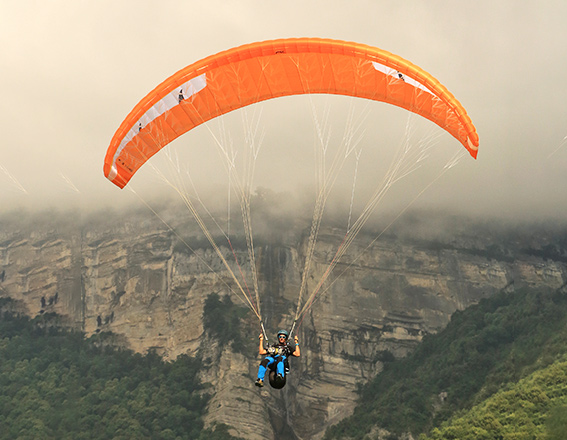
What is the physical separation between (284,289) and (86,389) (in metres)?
32.9

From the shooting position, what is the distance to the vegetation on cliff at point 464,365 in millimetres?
61312

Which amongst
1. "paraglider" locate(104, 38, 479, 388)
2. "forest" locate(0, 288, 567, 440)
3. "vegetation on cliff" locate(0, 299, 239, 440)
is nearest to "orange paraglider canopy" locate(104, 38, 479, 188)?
"paraglider" locate(104, 38, 479, 388)

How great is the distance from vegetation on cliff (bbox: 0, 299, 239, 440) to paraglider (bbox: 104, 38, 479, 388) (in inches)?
2214

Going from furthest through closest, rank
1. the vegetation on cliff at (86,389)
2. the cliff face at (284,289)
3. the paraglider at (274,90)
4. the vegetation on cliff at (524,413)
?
the cliff face at (284,289), the vegetation on cliff at (86,389), the vegetation on cliff at (524,413), the paraglider at (274,90)

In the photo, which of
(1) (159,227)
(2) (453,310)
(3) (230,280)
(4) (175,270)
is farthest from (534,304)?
(1) (159,227)

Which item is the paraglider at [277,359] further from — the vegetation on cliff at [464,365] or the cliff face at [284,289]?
the cliff face at [284,289]

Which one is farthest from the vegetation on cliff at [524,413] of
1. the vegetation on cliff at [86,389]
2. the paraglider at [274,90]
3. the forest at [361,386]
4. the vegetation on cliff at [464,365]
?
the paraglider at [274,90]

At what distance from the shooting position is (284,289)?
3551 inches

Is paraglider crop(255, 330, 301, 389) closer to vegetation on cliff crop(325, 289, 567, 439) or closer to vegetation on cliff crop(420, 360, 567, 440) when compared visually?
vegetation on cliff crop(420, 360, 567, 440)

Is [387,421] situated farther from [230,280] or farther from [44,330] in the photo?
[44,330]

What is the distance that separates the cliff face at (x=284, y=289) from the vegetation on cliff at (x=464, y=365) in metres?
4.22

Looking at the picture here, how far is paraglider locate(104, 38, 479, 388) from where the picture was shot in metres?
18.2

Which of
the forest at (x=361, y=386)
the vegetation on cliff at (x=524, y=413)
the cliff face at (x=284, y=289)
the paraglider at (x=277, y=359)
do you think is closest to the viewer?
the paraglider at (x=277, y=359)

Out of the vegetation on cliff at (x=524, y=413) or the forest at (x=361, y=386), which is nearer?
the vegetation on cliff at (x=524, y=413)
